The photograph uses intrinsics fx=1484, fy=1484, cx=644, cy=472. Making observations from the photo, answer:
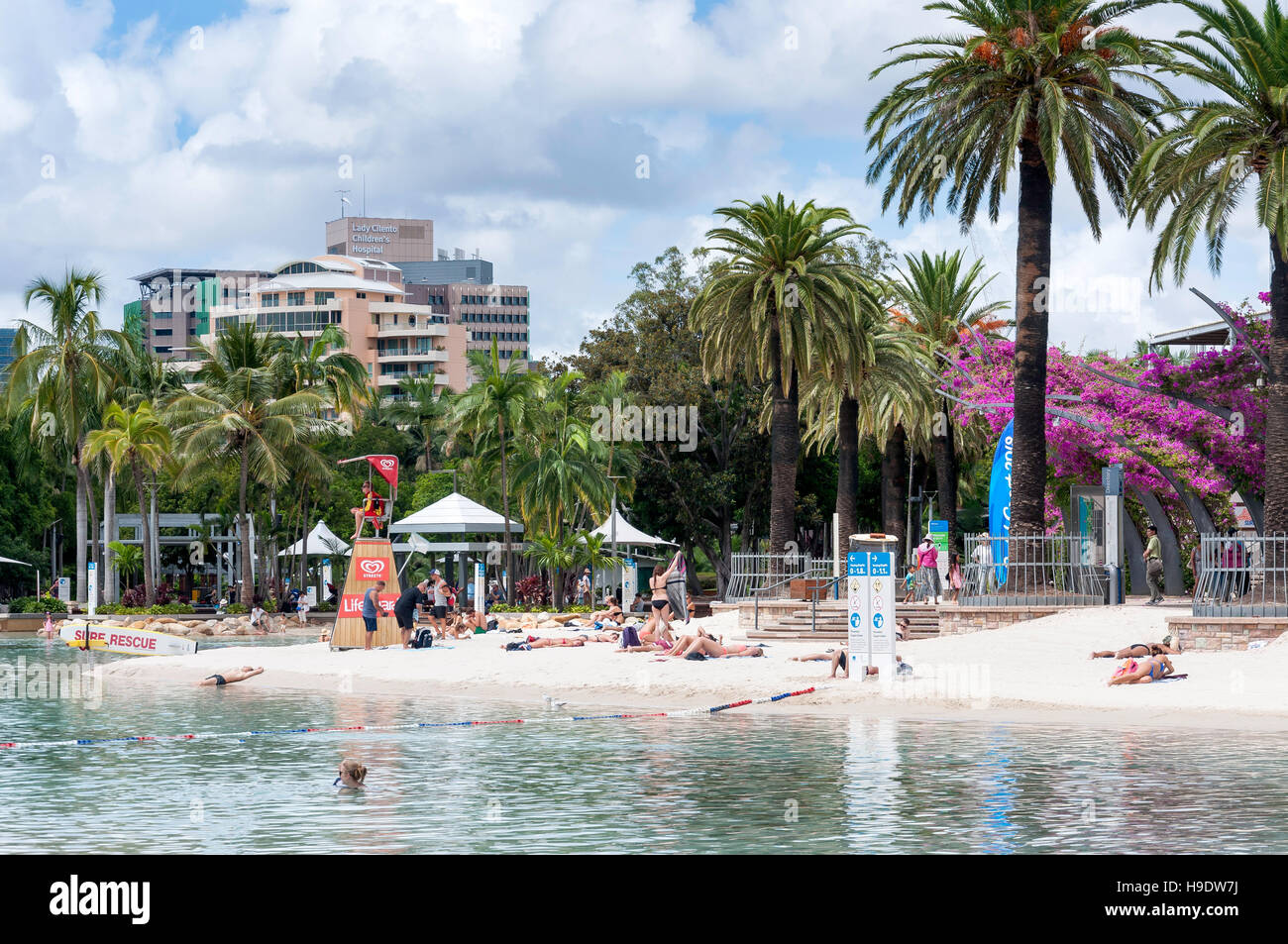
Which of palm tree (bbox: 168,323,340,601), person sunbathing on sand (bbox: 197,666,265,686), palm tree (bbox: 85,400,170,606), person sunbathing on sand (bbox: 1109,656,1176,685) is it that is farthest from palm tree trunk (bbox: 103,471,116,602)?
person sunbathing on sand (bbox: 1109,656,1176,685)

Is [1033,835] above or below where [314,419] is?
below

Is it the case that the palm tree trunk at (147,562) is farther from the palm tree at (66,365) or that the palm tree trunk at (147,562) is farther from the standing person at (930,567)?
the standing person at (930,567)

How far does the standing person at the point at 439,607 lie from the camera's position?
111 ft

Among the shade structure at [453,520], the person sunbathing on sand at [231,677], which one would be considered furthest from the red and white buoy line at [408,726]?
the shade structure at [453,520]

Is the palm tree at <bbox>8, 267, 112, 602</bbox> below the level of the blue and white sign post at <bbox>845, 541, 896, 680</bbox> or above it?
above

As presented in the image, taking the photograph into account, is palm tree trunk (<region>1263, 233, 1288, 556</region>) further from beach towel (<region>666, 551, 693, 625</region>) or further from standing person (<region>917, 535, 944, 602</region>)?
beach towel (<region>666, 551, 693, 625</region>)

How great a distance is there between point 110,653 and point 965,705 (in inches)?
991

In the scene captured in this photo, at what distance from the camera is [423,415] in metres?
97.4

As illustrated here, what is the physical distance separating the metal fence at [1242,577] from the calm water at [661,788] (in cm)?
763

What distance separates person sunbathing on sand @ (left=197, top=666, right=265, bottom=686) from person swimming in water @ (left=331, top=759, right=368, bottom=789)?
1379cm

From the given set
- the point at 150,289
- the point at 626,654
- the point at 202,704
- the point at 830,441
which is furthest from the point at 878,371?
the point at 150,289

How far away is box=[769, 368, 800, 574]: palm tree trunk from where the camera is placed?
126ft
